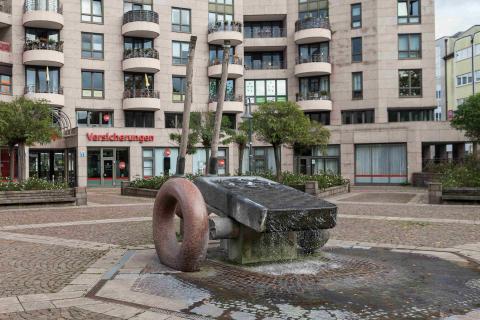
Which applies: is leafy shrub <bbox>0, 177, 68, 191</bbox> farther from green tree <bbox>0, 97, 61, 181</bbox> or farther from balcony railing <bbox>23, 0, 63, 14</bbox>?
balcony railing <bbox>23, 0, 63, 14</bbox>

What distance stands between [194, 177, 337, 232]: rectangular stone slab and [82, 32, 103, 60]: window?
35.5 m

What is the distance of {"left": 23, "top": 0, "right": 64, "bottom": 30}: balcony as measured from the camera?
38.2m

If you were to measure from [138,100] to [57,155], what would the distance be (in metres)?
8.31

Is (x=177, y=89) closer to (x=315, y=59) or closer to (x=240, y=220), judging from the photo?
(x=315, y=59)

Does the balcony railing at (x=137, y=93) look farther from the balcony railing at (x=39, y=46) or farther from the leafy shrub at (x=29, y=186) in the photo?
the leafy shrub at (x=29, y=186)

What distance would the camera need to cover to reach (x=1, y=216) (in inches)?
660

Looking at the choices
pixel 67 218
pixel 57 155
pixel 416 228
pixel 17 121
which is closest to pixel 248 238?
pixel 416 228

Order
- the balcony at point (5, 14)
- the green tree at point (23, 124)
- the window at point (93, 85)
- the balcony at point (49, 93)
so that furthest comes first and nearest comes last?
the window at point (93, 85)
the balcony at point (49, 93)
the balcony at point (5, 14)
the green tree at point (23, 124)

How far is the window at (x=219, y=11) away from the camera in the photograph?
45.7m

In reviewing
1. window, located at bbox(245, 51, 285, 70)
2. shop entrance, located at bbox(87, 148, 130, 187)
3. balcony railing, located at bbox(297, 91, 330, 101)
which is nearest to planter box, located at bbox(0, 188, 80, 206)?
shop entrance, located at bbox(87, 148, 130, 187)

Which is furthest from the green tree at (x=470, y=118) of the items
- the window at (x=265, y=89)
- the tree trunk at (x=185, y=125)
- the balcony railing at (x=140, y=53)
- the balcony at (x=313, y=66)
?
the tree trunk at (x=185, y=125)

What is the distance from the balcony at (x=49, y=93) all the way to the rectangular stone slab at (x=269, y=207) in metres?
32.9

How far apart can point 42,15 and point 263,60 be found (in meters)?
20.2

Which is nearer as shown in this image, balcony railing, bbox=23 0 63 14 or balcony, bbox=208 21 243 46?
balcony railing, bbox=23 0 63 14
